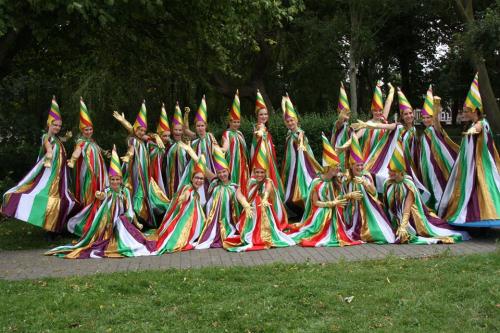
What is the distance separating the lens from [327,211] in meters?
7.56

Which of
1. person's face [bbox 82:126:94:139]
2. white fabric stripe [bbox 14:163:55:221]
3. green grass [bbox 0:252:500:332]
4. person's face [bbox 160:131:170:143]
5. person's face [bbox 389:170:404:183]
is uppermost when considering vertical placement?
person's face [bbox 82:126:94:139]

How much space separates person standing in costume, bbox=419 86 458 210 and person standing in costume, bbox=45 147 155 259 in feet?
14.6

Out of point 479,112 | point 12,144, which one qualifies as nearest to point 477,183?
point 479,112

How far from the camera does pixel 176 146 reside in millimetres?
9102

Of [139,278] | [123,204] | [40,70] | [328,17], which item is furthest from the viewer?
[328,17]

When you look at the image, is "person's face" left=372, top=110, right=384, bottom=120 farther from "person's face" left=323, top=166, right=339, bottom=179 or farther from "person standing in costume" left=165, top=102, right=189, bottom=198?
"person standing in costume" left=165, top=102, right=189, bottom=198

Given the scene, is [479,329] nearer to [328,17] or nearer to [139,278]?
[139,278]

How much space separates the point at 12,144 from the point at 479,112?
11223 millimetres

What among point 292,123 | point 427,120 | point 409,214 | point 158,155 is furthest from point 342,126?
point 158,155

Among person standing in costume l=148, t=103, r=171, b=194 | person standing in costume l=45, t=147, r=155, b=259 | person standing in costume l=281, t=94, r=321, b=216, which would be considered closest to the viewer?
person standing in costume l=45, t=147, r=155, b=259

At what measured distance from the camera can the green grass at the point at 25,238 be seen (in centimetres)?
805

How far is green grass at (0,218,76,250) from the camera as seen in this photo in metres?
8.05

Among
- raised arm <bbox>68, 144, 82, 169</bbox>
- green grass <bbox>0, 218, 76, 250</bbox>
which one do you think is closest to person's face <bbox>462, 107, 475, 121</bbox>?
raised arm <bbox>68, 144, 82, 169</bbox>

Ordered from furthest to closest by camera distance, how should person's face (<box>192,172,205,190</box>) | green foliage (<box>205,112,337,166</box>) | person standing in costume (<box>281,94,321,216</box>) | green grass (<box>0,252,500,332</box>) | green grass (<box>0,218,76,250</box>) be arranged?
green foliage (<box>205,112,337,166</box>), person standing in costume (<box>281,94,321,216</box>), green grass (<box>0,218,76,250</box>), person's face (<box>192,172,205,190</box>), green grass (<box>0,252,500,332</box>)
